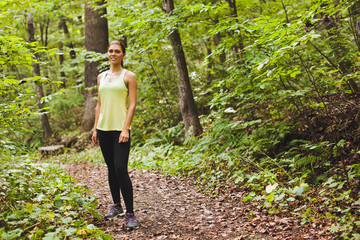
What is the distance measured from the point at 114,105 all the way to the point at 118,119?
191 mm

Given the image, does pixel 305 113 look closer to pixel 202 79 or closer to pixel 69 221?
pixel 69 221

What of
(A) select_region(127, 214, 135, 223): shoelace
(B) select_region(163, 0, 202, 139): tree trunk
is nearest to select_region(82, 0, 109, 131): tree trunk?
(B) select_region(163, 0, 202, 139): tree trunk

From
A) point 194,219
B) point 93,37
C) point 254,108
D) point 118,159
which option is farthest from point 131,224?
point 93,37

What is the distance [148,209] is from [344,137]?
11.3 feet

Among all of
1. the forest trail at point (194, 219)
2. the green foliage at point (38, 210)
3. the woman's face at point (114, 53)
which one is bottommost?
the forest trail at point (194, 219)

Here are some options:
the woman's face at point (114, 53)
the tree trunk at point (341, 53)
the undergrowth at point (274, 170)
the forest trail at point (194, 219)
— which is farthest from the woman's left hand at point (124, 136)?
the tree trunk at point (341, 53)

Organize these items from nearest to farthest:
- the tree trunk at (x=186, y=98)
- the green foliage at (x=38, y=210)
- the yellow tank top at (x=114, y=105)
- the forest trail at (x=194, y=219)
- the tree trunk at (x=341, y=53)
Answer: the green foliage at (x=38, y=210) < the forest trail at (x=194, y=219) < the yellow tank top at (x=114, y=105) < the tree trunk at (x=341, y=53) < the tree trunk at (x=186, y=98)

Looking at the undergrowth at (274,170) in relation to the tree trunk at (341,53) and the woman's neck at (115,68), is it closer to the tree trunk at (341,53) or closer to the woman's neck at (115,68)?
the tree trunk at (341,53)

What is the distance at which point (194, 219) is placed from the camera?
401cm

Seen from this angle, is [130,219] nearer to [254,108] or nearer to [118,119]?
[118,119]

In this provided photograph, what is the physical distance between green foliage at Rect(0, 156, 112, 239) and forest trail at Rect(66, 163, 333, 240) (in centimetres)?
45

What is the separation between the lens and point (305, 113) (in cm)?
532

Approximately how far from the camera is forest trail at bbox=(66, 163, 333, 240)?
3.31m

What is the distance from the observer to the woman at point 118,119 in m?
3.59
